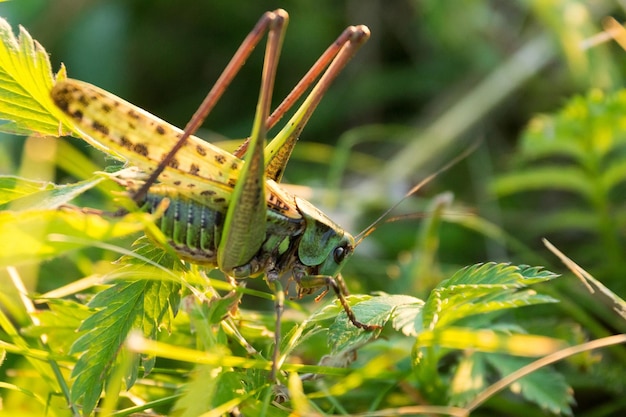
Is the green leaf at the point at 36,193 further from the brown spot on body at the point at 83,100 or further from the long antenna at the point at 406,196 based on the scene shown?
the long antenna at the point at 406,196

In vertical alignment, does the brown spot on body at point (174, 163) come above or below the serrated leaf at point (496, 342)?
above

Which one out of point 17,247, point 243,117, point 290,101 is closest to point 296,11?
point 243,117

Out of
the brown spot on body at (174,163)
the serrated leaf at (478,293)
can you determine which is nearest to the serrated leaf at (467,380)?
the serrated leaf at (478,293)

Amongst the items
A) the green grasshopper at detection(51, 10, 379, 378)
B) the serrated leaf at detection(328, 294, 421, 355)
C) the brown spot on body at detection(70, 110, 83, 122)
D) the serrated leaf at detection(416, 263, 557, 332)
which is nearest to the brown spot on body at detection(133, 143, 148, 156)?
the green grasshopper at detection(51, 10, 379, 378)

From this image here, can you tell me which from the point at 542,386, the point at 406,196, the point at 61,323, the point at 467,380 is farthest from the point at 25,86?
the point at 542,386

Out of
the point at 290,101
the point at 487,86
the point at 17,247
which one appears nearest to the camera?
the point at 17,247

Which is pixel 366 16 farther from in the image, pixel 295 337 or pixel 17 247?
pixel 17 247

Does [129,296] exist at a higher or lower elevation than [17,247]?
lower
